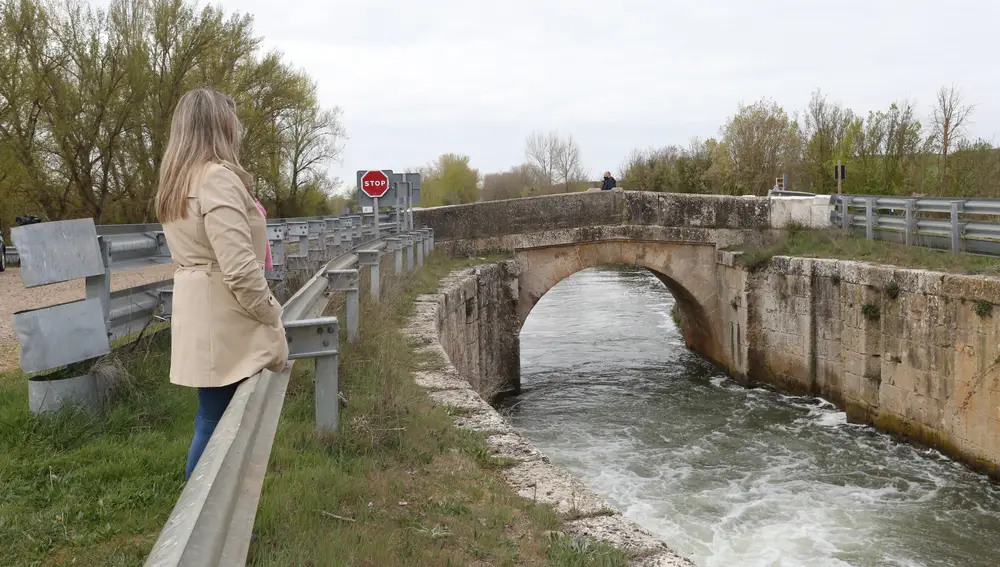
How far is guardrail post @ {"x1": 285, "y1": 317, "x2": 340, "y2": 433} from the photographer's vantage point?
3418 mm

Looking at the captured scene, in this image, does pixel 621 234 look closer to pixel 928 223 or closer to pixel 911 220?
pixel 911 220

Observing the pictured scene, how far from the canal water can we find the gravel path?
591cm

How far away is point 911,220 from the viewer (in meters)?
12.7

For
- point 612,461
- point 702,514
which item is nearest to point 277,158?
point 612,461

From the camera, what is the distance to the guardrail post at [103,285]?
3914 millimetres

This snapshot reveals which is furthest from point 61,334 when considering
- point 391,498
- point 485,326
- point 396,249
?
point 485,326

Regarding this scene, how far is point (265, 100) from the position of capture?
26703 millimetres

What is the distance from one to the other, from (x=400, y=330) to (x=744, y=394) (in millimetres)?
9126

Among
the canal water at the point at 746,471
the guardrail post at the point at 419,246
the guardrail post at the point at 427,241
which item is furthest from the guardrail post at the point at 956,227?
the guardrail post at the point at 427,241

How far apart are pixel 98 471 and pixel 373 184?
11.1 meters

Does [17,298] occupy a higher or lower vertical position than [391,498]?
higher

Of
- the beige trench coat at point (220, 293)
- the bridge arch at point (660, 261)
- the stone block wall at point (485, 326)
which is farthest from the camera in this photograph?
the bridge arch at point (660, 261)

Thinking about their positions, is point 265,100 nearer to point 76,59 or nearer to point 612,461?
point 76,59

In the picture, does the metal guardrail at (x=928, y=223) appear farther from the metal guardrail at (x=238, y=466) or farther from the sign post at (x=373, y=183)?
the metal guardrail at (x=238, y=466)
